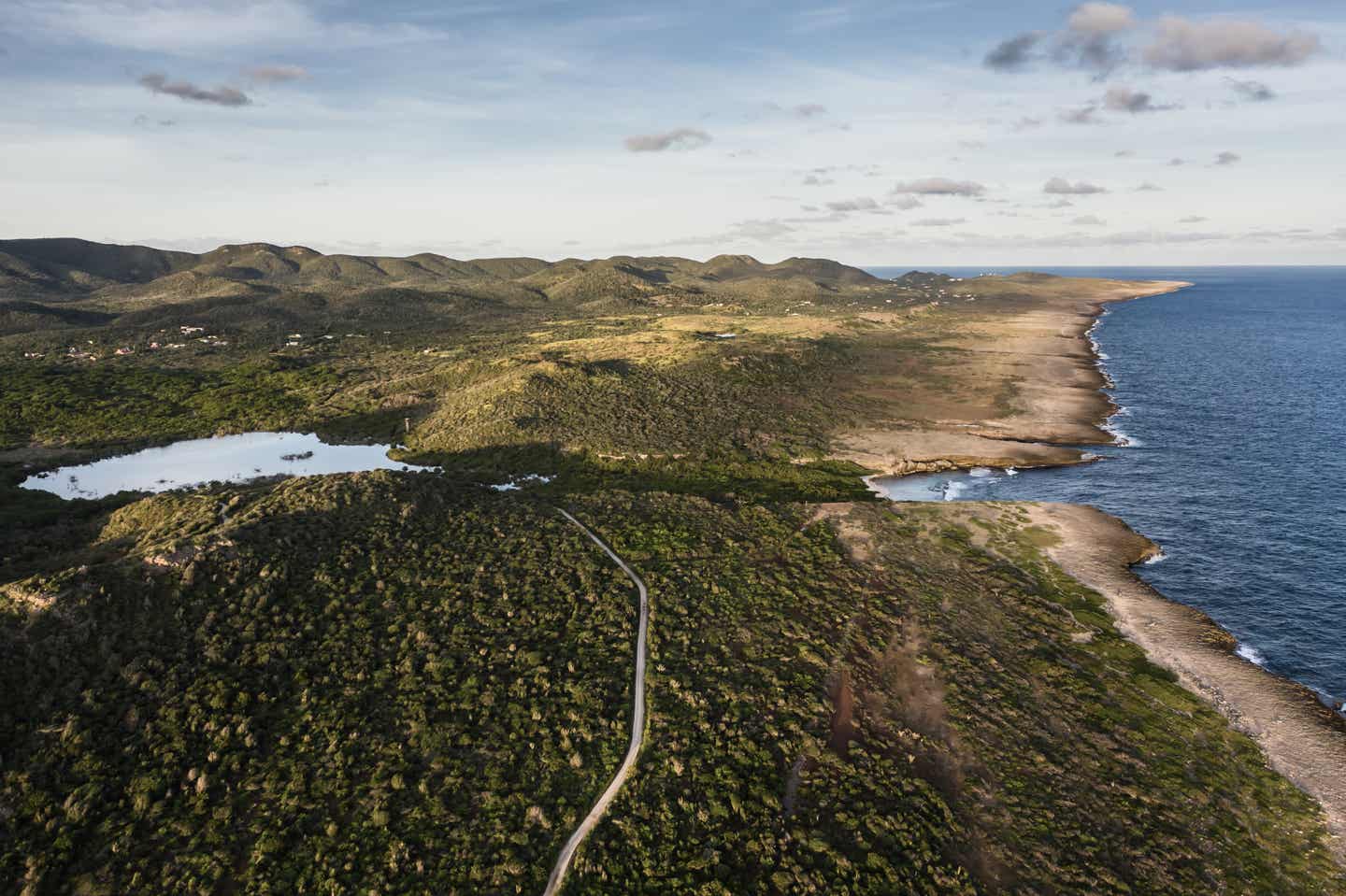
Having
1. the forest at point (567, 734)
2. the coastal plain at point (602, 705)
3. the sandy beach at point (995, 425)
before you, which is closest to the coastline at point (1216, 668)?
the coastal plain at point (602, 705)

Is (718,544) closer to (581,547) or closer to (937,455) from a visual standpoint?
(581,547)

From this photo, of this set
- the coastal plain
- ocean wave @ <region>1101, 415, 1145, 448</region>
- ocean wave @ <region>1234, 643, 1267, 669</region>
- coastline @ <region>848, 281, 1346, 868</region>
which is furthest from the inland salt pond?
ocean wave @ <region>1101, 415, 1145, 448</region>

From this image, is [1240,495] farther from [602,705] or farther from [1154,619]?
[602,705]

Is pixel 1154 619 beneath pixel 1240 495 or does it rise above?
beneath

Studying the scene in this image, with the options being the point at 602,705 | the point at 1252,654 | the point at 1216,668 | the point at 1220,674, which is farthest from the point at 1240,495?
the point at 602,705

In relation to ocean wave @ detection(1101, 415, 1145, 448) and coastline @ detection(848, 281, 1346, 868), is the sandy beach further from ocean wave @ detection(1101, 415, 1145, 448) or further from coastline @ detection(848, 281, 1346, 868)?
ocean wave @ detection(1101, 415, 1145, 448)
